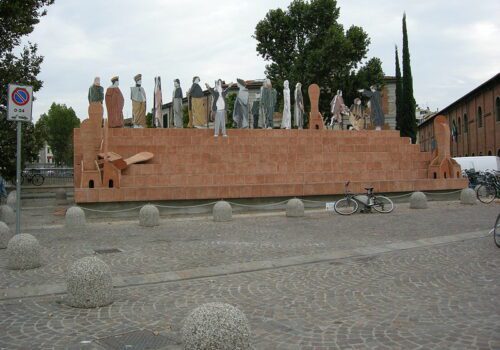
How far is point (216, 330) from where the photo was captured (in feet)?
12.8

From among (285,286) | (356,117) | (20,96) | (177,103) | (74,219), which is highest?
(177,103)

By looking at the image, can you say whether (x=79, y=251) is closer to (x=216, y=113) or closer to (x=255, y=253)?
(x=255, y=253)

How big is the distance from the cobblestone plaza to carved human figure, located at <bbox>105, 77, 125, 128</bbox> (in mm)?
8803

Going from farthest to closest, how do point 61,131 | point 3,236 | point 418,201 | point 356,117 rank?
1. point 61,131
2. point 356,117
3. point 418,201
4. point 3,236

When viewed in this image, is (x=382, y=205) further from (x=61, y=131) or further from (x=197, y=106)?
(x=61, y=131)

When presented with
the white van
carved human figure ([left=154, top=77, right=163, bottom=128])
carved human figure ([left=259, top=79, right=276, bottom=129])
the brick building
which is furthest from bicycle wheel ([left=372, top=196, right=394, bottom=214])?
the brick building

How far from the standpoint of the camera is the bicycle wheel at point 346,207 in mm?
16859

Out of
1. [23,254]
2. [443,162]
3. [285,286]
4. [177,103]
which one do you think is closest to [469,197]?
[443,162]

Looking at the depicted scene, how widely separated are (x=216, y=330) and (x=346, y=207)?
13.6m

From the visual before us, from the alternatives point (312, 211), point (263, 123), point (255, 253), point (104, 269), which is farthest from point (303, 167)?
point (104, 269)

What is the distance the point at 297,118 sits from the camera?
2727 centimetres

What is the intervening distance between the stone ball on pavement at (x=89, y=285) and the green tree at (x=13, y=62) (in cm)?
1615

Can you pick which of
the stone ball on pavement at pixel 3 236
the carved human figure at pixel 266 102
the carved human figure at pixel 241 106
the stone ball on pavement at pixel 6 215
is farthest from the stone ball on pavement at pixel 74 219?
the carved human figure at pixel 266 102

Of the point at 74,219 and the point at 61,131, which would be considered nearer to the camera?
the point at 74,219
